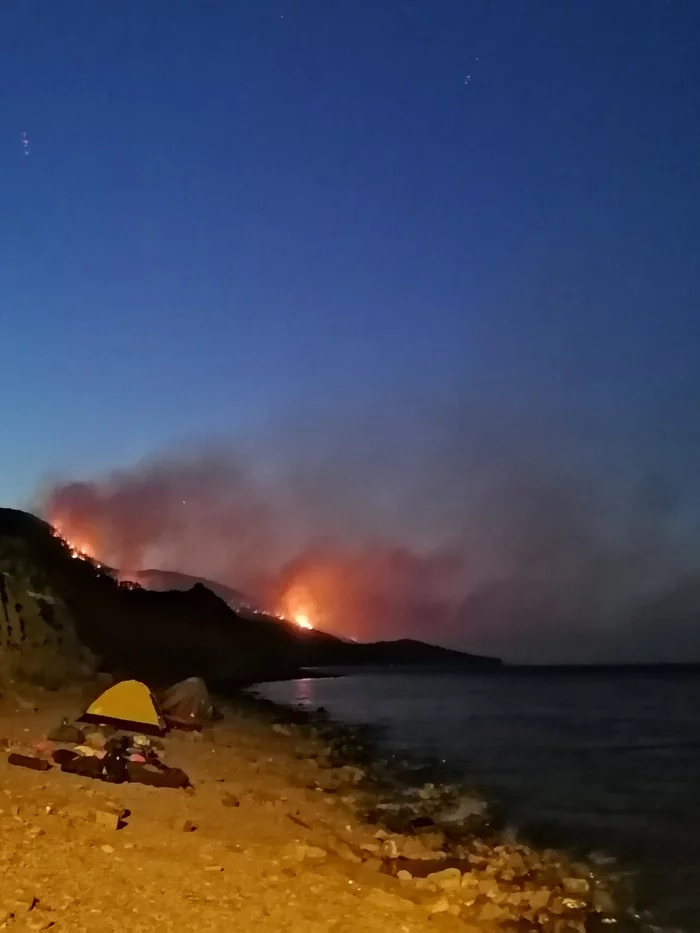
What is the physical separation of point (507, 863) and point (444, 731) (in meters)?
28.3

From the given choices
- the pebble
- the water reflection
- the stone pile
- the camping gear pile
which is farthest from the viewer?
the water reflection

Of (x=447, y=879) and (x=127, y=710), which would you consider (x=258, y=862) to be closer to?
(x=447, y=879)

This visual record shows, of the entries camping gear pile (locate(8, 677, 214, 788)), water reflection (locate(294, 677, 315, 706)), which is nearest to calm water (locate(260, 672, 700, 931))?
camping gear pile (locate(8, 677, 214, 788))

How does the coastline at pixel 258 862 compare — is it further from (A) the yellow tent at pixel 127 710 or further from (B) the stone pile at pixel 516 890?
(A) the yellow tent at pixel 127 710

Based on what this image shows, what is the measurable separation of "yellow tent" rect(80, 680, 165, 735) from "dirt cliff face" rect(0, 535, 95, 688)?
22.0 feet

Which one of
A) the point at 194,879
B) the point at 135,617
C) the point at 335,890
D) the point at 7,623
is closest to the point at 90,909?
the point at 194,879

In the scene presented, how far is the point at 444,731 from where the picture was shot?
132 ft

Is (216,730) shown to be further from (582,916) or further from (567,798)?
(582,916)

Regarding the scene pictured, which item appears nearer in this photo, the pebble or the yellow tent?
the pebble

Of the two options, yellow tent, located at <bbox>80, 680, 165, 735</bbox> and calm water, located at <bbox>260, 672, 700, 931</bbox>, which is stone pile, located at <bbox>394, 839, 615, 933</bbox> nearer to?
calm water, located at <bbox>260, 672, 700, 931</bbox>

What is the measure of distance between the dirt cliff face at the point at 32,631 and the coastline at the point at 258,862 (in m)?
8.75

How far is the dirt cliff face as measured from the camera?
1061 inches

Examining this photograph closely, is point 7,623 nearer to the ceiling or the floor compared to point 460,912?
nearer to the ceiling

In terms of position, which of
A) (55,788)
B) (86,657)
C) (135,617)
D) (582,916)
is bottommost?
(582,916)
